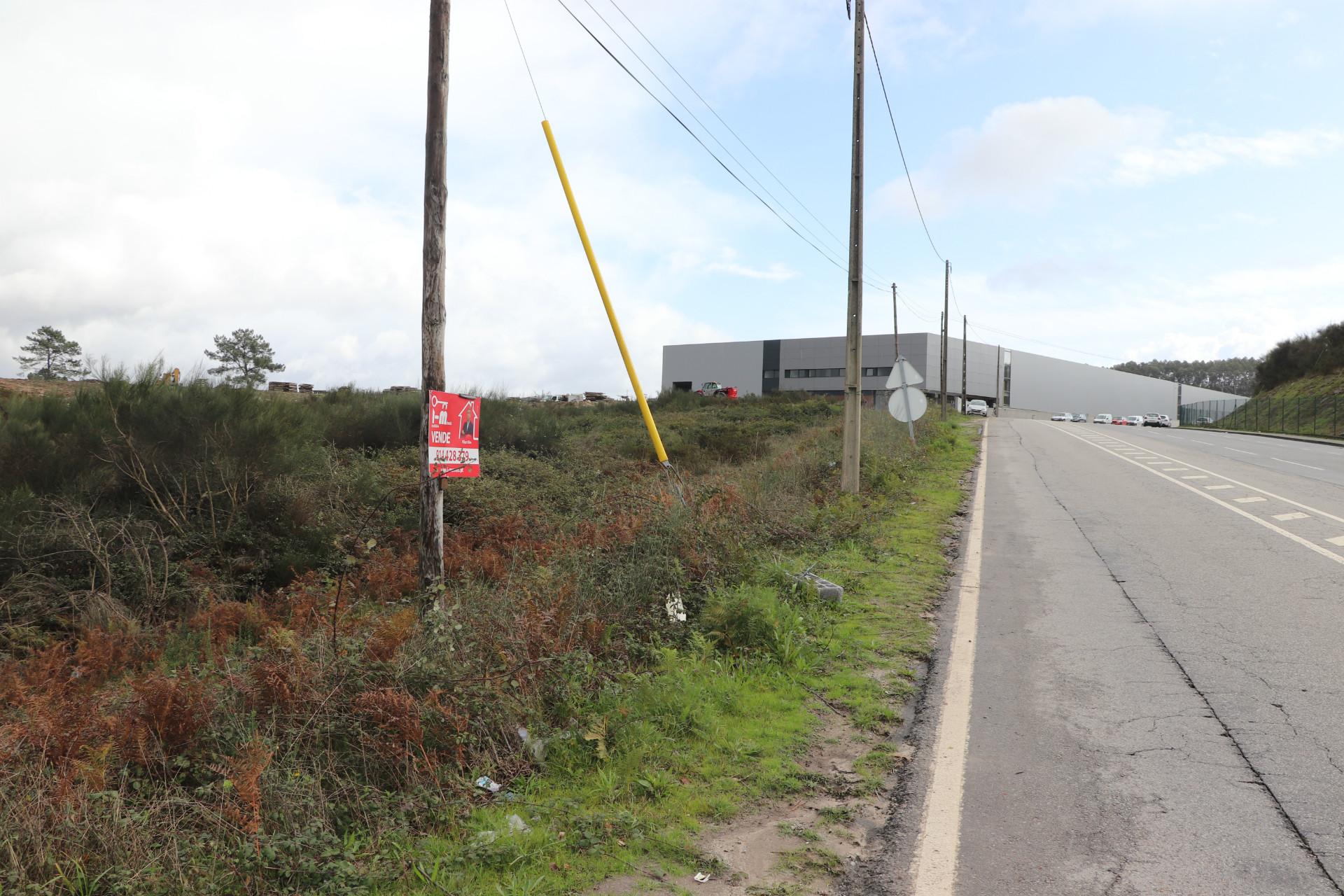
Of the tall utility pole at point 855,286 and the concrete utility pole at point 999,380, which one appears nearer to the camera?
the tall utility pole at point 855,286

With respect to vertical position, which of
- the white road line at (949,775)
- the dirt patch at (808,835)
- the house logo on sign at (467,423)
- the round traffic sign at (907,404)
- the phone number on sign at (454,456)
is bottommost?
the dirt patch at (808,835)

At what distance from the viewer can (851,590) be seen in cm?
837

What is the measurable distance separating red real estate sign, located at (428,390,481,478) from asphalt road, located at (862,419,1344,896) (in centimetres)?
444

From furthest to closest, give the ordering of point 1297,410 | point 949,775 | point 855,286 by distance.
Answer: point 1297,410
point 855,286
point 949,775

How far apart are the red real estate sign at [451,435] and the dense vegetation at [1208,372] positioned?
6954 inches

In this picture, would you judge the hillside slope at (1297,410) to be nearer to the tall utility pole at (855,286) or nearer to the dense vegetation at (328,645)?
the tall utility pole at (855,286)

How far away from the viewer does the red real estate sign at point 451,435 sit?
7.74m

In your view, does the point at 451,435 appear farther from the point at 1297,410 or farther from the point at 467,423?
the point at 1297,410

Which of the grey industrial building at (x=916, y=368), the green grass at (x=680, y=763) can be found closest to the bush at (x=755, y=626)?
the green grass at (x=680, y=763)

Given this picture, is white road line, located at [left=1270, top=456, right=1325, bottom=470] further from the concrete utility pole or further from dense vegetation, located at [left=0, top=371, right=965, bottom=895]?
the concrete utility pole

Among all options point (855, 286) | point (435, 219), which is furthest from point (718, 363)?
point (435, 219)

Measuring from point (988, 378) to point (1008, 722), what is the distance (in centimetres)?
9268

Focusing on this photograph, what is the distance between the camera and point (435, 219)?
26.3ft

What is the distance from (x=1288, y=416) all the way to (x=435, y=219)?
58382 mm
